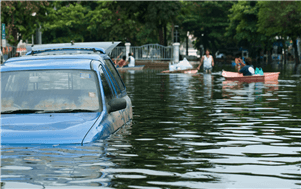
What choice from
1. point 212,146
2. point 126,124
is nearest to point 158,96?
point 126,124

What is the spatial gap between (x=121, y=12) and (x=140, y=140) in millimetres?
61374

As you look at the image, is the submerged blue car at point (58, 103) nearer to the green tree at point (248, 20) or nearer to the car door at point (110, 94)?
the car door at point (110, 94)

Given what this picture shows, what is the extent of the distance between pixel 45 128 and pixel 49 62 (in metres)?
1.32

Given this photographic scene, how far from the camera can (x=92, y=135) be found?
6.78 m

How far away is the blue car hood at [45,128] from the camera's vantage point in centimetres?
668

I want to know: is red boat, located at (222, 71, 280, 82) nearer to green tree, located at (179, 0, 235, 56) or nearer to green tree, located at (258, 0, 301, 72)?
green tree, located at (258, 0, 301, 72)

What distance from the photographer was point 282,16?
56719mm

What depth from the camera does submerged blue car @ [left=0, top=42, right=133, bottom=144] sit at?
6.73m

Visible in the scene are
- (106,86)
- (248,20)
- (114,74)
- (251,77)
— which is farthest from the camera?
(248,20)

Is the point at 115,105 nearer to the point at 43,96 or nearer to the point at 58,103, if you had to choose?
the point at 58,103

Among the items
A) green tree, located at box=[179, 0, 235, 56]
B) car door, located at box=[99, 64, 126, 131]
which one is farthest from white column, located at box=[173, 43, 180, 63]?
car door, located at box=[99, 64, 126, 131]

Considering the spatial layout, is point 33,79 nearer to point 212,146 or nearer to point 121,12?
point 212,146

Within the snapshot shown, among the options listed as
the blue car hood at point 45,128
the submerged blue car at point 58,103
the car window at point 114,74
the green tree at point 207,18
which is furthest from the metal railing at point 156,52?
the blue car hood at point 45,128

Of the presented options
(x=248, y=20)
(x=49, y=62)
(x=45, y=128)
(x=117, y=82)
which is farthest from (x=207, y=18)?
(x=45, y=128)
